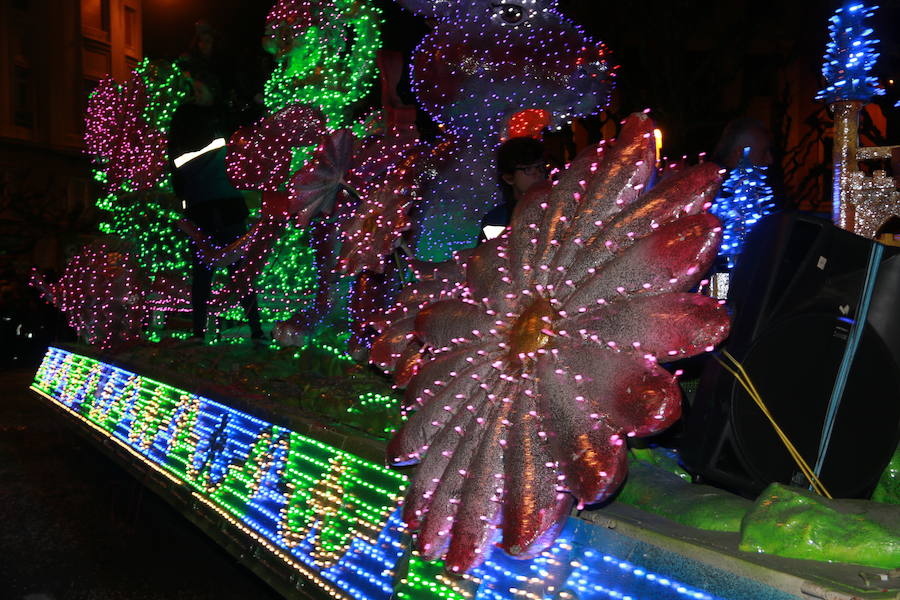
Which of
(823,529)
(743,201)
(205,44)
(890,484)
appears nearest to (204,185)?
(205,44)

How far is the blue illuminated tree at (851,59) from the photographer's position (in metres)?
3.47

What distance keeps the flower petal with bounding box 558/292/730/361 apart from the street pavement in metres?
2.13

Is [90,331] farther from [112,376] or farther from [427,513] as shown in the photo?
[427,513]

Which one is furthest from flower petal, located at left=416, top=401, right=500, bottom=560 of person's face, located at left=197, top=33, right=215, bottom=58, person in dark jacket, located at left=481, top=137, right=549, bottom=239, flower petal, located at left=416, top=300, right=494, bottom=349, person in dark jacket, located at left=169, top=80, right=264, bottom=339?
person's face, located at left=197, top=33, right=215, bottom=58

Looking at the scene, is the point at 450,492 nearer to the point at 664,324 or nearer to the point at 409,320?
the point at 664,324

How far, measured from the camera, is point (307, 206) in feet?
12.1

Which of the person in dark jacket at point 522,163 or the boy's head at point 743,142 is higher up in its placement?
the boy's head at point 743,142

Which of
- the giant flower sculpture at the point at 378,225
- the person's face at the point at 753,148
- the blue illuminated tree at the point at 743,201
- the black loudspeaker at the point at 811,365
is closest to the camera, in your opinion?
the black loudspeaker at the point at 811,365

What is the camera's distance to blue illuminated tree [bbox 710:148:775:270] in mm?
3836

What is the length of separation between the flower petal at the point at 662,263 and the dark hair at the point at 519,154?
152cm

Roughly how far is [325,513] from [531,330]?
116 centimetres

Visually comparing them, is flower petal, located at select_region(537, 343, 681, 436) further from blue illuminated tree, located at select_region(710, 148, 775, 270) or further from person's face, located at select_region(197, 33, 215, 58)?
person's face, located at select_region(197, 33, 215, 58)

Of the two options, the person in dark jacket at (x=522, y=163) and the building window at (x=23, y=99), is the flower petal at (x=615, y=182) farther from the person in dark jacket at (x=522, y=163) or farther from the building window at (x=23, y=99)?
the building window at (x=23, y=99)

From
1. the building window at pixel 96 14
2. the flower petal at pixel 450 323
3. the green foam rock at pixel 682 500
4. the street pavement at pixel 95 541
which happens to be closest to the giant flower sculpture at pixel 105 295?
the street pavement at pixel 95 541
